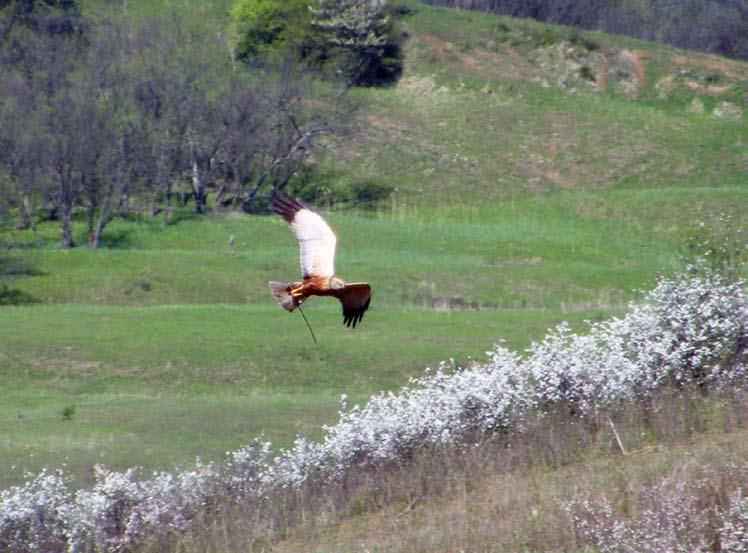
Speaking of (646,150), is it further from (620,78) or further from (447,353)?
(447,353)

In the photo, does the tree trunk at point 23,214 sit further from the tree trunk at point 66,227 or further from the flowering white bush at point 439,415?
the flowering white bush at point 439,415

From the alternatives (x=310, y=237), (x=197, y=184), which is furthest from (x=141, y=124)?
(x=310, y=237)

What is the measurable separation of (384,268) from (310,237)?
26.3 metres

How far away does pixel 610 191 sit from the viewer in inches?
2277

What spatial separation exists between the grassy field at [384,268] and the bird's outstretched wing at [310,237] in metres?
7.32

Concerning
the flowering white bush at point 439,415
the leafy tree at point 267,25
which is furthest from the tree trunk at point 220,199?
the flowering white bush at point 439,415

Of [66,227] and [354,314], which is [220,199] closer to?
[66,227]

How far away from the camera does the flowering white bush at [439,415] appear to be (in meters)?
13.2

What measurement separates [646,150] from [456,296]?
3534cm

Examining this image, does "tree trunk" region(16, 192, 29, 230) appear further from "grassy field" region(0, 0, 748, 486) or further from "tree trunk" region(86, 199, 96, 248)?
"tree trunk" region(86, 199, 96, 248)

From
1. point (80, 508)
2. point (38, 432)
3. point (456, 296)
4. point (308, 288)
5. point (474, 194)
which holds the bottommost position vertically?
point (474, 194)

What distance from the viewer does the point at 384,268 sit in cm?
3600

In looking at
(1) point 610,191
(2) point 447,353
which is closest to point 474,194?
(1) point 610,191

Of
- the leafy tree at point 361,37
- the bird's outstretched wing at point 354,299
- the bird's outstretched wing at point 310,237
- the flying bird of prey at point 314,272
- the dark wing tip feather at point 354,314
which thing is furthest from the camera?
the leafy tree at point 361,37
